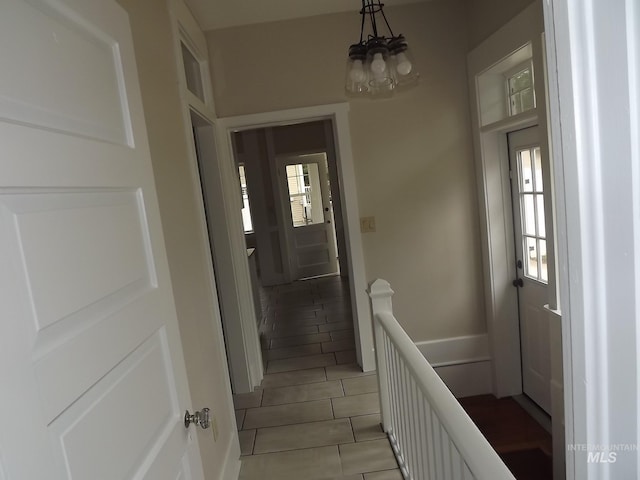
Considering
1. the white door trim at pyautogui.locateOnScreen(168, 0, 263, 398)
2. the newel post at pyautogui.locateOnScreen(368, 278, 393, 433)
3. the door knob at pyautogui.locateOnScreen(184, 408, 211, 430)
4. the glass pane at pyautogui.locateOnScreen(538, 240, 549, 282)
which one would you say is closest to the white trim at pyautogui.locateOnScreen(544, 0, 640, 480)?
the door knob at pyautogui.locateOnScreen(184, 408, 211, 430)

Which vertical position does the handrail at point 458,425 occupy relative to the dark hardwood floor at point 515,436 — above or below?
above

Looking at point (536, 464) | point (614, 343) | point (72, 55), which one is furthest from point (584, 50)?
point (536, 464)

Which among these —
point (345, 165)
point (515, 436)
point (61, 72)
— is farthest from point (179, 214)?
point (515, 436)

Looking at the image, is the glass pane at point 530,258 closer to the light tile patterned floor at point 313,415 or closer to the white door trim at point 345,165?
the white door trim at point 345,165

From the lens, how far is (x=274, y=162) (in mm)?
6438

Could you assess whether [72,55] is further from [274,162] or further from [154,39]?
[274,162]

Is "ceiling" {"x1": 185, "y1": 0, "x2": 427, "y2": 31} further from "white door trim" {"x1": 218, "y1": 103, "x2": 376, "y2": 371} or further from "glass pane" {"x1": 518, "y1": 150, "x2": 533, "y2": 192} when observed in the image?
"glass pane" {"x1": 518, "y1": 150, "x2": 533, "y2": 192}

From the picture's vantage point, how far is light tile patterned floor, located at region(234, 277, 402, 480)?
2.26 meters

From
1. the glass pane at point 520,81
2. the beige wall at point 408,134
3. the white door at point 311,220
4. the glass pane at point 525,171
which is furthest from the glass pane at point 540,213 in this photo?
the white door at point 311,220

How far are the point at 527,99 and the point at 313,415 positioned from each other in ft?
8.55

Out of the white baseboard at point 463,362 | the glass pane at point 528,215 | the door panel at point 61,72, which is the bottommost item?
the white baseboard at point 463,362

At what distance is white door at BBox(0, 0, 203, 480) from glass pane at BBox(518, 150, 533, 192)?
260cm

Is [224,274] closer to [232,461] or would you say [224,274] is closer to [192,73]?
[232,461]

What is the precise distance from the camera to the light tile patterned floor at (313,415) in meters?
2.26
